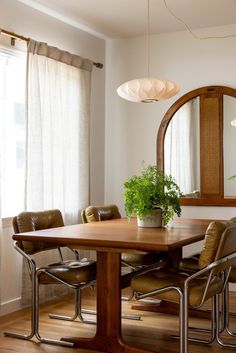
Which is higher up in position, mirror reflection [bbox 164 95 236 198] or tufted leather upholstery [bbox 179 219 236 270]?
mirror reflection [bbox 164 95 236 198]

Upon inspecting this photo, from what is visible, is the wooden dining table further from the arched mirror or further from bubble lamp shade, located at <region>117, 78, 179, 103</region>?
the arched mirror

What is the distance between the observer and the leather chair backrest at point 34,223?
3719 mm

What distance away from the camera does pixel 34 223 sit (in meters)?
3.83

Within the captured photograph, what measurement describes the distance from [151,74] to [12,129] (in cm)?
177

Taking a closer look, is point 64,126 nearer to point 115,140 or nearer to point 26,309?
point 115,140

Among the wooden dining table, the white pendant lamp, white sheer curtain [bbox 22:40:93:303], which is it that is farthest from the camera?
white sheer curtain [bbox 22:40:93:303]

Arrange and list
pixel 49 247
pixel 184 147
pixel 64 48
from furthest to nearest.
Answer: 1. pixel 184 147
2. pixel 64 48
3. pixel 49 247

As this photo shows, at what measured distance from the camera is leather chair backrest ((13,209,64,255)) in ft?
12.2

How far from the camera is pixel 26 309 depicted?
176 inches

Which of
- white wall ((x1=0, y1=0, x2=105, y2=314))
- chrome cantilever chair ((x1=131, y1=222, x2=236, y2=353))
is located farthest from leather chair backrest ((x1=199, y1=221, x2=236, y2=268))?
white wall ((x1=0, y1=0, x2=105, y2=314))

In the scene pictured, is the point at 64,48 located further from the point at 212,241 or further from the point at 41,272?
the point at 212,241

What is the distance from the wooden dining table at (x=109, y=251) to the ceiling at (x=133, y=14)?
6.93ft

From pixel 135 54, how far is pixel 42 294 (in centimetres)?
269

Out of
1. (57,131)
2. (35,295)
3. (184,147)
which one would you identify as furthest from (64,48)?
(35,295)
